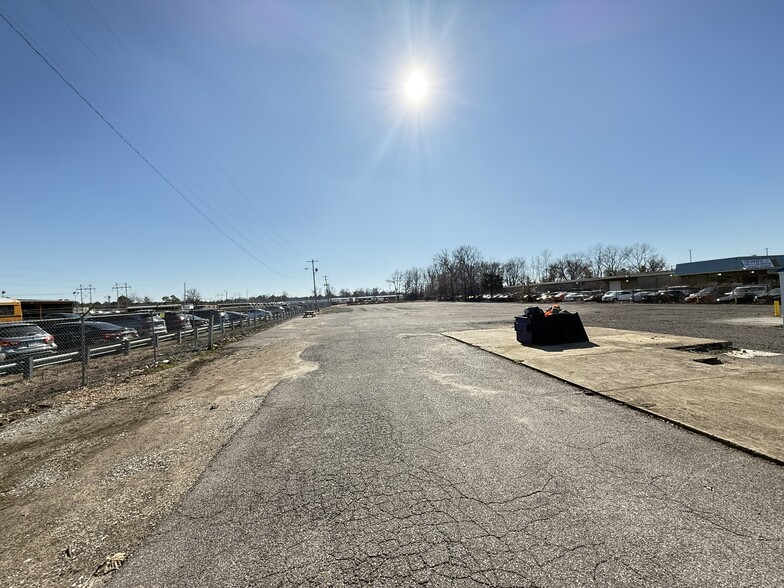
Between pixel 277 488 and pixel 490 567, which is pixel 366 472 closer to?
pixel 277 488

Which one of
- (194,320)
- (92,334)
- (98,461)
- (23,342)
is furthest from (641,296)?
(23,342)

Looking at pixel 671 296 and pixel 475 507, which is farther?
pixel 671 296

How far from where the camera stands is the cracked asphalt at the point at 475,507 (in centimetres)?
250

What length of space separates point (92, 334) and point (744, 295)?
49205 mm

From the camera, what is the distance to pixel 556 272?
131250 millimetres

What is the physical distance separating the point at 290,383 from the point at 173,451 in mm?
3839

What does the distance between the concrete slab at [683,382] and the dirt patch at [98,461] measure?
6.09m

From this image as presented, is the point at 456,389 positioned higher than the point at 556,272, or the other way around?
the point at 556,272

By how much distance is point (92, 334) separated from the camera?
1347cm

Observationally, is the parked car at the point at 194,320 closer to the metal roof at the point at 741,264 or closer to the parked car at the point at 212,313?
the parked car at the point at 212,313

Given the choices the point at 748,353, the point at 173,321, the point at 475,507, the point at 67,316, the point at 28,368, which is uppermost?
the point at 67,316

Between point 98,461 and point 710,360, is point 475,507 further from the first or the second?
point 710,360

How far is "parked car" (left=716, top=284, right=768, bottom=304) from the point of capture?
36.0m

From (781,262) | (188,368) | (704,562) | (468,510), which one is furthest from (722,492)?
(781,262)
